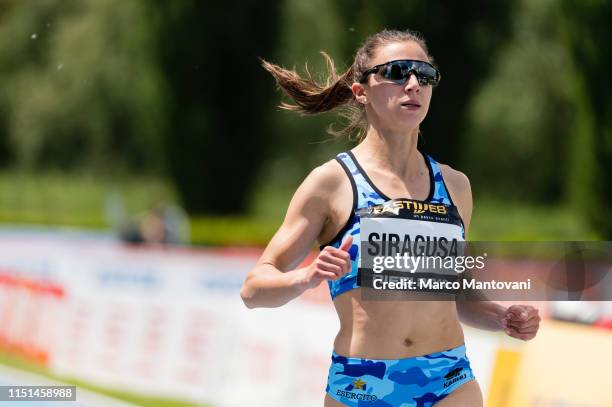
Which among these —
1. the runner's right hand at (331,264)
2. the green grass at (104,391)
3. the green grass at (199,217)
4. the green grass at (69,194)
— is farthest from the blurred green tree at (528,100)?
the runner's right hand at (331,264)

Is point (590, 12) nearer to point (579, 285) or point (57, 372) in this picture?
point (57, 372)

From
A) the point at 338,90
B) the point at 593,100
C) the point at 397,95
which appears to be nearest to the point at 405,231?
the point at 397,95

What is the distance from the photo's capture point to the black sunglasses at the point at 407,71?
3.40m

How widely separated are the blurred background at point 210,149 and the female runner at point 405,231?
1.40m

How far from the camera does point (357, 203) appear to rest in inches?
132

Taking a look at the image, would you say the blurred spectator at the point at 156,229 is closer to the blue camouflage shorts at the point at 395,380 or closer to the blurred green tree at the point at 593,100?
the blurred green tree at the point at 593,100

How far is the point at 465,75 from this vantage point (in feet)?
53.9

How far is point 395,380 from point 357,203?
0.56 metres

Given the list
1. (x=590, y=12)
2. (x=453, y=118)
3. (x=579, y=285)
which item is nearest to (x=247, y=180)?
(x=453, y=118)

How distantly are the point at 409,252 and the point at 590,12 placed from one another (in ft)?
33.2

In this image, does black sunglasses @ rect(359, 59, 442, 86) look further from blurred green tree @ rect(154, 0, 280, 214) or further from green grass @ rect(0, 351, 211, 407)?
blurred green tree @ rect(154, 0, 280, 214)

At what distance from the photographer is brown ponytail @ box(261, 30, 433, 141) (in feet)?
11.8

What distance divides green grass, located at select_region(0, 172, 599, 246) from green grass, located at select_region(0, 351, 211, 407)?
684 cm

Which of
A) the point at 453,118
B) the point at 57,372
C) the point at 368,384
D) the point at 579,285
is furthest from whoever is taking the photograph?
the point at 453,118
